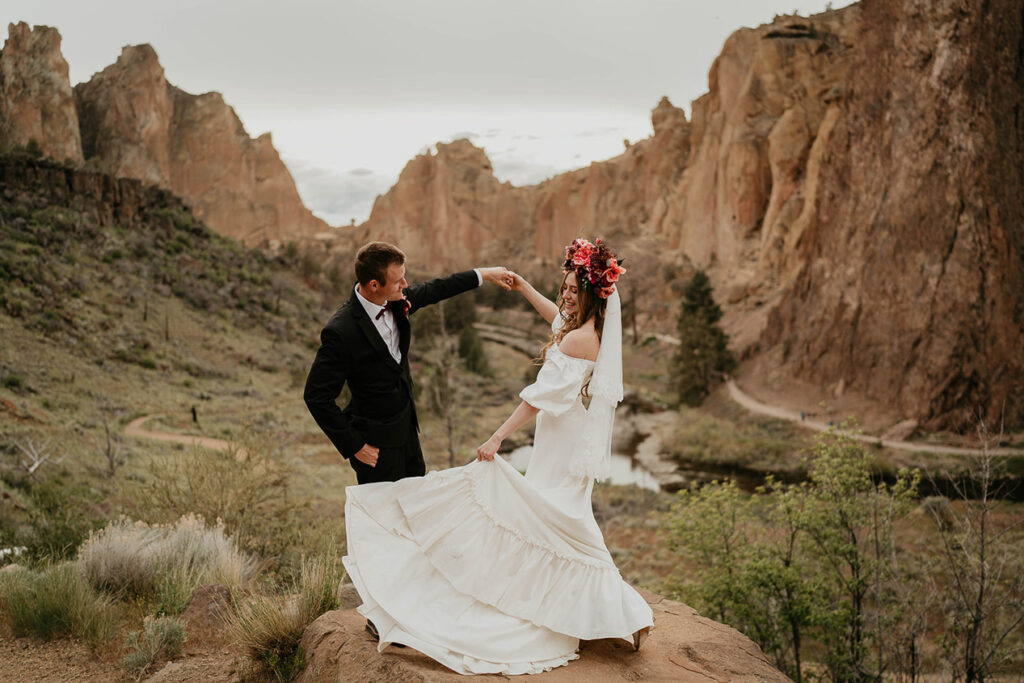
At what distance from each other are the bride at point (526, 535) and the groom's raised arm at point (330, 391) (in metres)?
0.42

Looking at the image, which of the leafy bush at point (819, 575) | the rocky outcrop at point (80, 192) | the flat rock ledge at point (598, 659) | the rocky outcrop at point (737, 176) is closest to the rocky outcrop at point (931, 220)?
the rocky outcrop at point (737, 176)

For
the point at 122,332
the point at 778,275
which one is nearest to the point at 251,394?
the point at 122,332

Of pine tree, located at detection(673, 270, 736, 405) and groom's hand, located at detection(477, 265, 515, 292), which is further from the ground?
groom's hand, located at detection(477, 265, 515, 292)

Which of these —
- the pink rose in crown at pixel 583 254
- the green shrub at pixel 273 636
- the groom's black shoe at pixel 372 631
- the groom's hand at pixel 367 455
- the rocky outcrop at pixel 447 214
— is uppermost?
the rocky outcrop at pixel 447 214

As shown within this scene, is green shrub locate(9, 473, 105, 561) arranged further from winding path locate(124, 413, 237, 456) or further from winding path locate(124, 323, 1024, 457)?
winding path locate(124, 413, 237, 456)

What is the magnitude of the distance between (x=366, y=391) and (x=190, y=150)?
3967 inches

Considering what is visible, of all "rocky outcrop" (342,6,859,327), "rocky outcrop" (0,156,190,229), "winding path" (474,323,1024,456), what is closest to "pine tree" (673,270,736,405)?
"winding path" (474,323,1024,456)

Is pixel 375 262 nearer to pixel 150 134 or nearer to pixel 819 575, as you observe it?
pixel 819 575

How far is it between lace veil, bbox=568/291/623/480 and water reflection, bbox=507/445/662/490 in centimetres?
2158

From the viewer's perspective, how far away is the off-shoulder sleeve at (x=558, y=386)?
162 inches

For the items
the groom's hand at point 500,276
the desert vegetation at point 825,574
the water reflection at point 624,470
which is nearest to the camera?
the groom's hand at point 500,276

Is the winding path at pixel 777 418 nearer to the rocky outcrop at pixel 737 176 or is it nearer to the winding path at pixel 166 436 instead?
the winding path at pixel 166 436

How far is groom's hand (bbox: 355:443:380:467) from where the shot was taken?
398 cm

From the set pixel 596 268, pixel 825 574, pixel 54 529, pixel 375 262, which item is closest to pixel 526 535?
pixel 596 268
